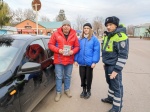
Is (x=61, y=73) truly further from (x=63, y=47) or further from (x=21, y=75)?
(x=21, y=75)

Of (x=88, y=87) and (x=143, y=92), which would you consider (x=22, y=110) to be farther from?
(x=143, y=92)

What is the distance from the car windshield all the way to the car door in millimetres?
174

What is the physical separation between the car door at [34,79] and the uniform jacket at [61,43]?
24 centimetres

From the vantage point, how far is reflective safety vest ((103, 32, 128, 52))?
303 cm

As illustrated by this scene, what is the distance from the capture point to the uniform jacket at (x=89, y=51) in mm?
3935

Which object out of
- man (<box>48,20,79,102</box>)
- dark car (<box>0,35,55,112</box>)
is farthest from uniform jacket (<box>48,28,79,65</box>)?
dark car (<box>0,35,55,112</box>)

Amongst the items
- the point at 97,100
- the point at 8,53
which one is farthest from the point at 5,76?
the point at 97,100

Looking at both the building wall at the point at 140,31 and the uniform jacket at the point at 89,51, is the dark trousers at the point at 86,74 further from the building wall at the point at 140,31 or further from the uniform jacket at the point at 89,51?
the building wall at the point at 140,31

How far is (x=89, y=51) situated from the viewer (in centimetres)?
395

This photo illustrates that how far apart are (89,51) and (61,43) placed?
0.66 m

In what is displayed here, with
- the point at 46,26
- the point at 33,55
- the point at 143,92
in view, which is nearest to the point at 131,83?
the point at 143,92

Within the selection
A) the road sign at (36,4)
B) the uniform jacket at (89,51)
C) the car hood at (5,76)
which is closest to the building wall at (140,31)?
the road sign at (36,4)

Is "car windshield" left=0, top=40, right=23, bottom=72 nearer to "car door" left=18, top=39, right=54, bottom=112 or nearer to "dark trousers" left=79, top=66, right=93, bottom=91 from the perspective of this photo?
"car door" left=18, top=39, right=54, bottom=112

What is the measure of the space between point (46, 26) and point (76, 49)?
5937 centimetres
